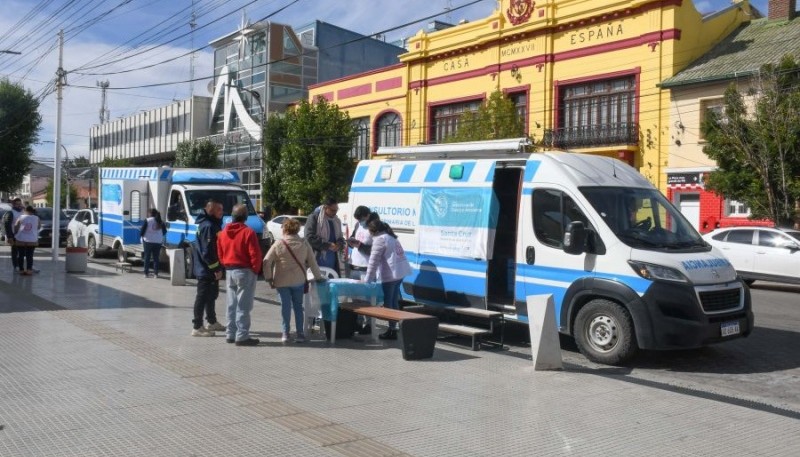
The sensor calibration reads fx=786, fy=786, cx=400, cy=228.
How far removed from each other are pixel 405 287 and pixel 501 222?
1797mm

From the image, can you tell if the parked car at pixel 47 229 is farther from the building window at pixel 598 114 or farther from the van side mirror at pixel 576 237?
the van side mirror at pixel 576 237

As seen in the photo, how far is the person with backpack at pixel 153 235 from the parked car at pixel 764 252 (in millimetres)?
13444

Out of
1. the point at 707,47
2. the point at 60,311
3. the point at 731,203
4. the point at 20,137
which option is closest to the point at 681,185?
the point at 731,203

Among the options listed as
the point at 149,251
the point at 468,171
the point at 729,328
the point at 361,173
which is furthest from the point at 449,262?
the point at 149,251

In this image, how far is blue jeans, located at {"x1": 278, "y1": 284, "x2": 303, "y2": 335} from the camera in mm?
9797

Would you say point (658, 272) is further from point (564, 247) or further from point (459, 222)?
point (459, 222)

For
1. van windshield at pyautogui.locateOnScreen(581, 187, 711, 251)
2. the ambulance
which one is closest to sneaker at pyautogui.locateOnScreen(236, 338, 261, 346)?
van windshield at pyautogui.locateOnScreen(581, 187, 711, 251)

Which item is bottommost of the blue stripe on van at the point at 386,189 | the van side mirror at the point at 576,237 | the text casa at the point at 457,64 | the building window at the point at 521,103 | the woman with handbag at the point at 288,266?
the woman with handbag at the point at 288,266

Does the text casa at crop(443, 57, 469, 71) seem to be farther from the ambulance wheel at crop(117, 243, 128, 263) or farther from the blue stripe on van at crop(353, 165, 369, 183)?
the blue stripe on van at crop(353, 165, 369, 183)

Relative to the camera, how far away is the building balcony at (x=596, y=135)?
1123 inches

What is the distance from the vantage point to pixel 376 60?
2274 inches

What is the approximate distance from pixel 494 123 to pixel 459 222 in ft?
66.4

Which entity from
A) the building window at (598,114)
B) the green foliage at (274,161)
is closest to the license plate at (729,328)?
the building window at (598,114)

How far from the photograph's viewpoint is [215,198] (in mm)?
19688
